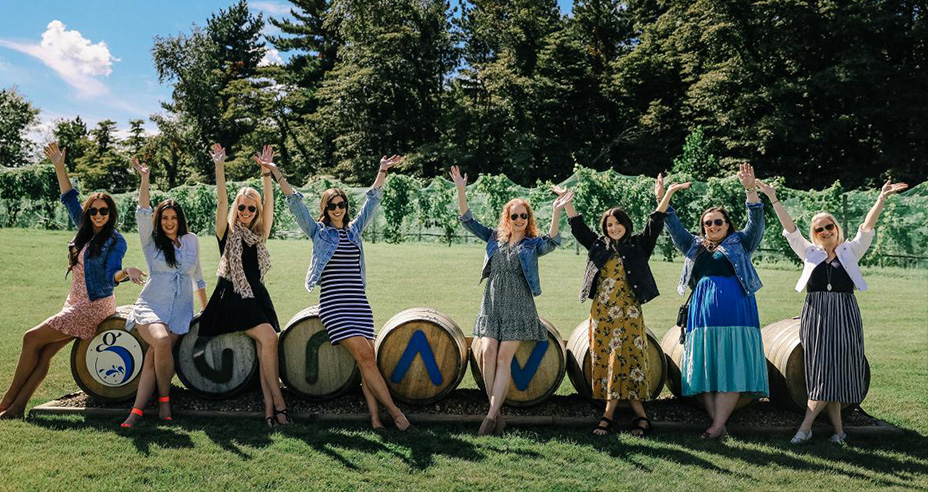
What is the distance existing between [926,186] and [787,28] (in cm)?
1491

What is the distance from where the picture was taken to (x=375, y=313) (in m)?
12.3

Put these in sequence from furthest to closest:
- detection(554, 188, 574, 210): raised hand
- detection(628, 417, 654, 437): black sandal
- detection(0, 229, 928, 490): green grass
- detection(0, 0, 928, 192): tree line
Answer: detection(0, 0, 928, 192): tree line < detection(554, 188, 574, 210): raised hand < detection(628, 417, 654, 437): black sandal < detection(0, 229, 928, 490): green grass

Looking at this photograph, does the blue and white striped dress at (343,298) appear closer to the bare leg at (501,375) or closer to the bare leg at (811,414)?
the bare leg at (501,375)

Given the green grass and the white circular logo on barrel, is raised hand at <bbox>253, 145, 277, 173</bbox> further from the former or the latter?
the green grass

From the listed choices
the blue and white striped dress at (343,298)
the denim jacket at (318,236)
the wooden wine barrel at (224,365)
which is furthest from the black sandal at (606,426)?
the wooden wine barrel at (224,365)

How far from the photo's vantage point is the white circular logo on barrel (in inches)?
246

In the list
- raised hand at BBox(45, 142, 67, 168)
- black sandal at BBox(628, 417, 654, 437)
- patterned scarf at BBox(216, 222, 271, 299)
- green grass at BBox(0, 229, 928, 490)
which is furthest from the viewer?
raised hand at BBox(45, 142, 67, 168)

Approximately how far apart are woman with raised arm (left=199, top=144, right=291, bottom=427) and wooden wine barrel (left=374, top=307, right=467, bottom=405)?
909 mm

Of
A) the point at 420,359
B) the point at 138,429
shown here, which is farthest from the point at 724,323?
the point at 138,429

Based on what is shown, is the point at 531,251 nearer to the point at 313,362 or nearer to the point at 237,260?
the point at 313,362

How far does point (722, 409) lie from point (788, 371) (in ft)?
2.57

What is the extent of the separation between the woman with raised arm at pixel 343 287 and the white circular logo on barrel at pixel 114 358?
1.67 m

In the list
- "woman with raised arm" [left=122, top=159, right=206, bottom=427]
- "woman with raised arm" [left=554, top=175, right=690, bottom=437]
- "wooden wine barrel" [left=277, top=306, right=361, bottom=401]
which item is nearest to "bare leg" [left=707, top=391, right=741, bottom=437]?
"woman with raised arm" [left=554, top=175, right=690, bottom=437]

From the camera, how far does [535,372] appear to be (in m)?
6.24
